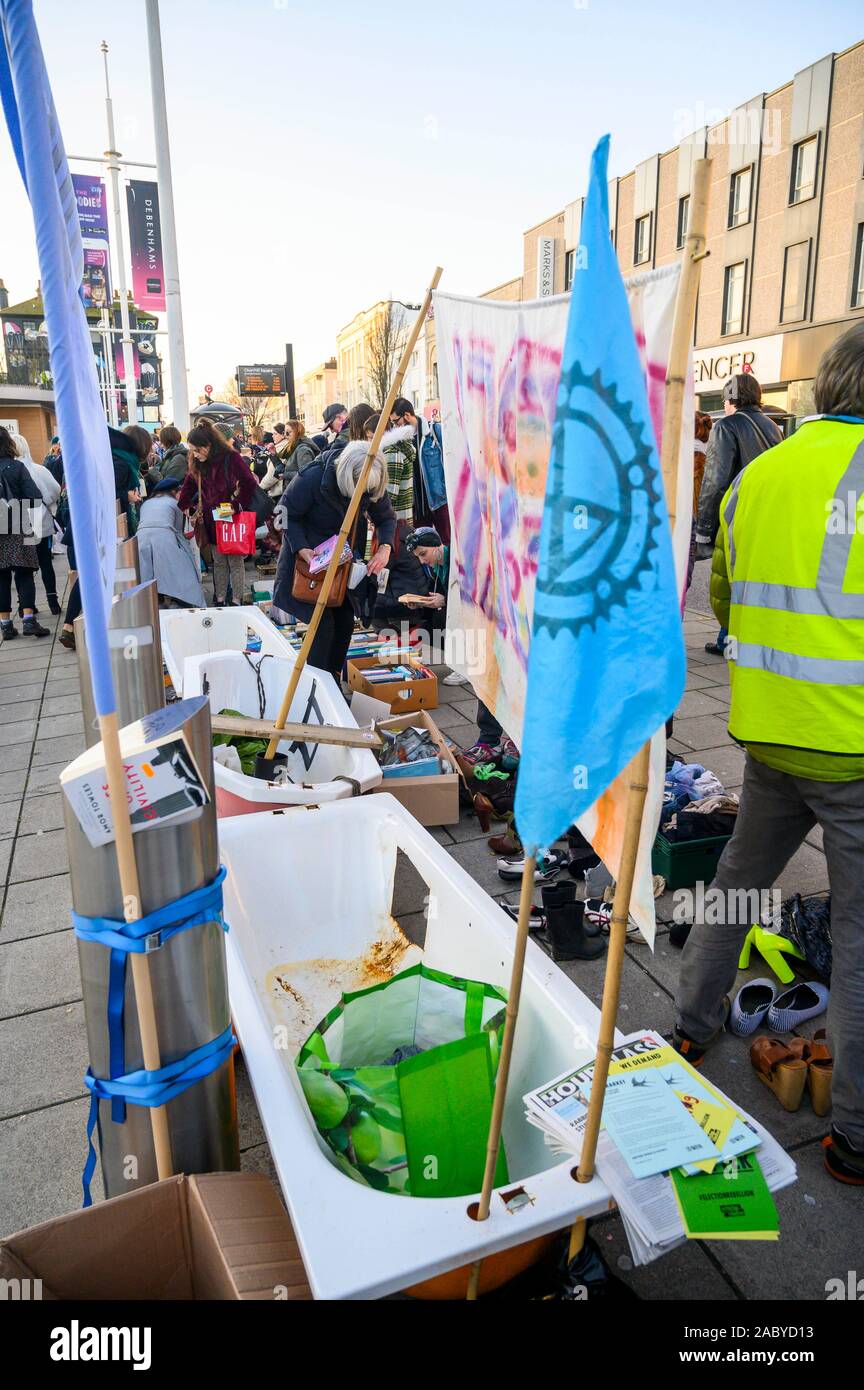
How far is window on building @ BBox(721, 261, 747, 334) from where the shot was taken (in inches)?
1086

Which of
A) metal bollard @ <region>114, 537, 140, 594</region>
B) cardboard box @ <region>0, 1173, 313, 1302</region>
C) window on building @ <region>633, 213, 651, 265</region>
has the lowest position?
cardboard box @ <region>0, 1173, 313, 1302</region>

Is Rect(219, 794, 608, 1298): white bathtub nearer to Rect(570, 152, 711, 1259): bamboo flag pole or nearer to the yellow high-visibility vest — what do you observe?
Rect(570, 152, 711, 1259): bamboo flag pole

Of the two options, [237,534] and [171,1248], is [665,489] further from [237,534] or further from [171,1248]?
[237,534]

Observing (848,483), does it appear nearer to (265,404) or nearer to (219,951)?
(219,951)

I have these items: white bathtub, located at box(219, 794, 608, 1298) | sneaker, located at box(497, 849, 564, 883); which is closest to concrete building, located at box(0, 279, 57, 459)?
sneaker, located at box(497, 849, 564, 883)

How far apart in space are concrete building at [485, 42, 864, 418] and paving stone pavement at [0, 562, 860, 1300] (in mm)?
20219

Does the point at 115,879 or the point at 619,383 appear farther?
the point at 115,879

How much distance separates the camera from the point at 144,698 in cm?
285

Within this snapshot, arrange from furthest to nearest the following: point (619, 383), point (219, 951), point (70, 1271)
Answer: point (219, 951) → point (70, 1271) → point (619, 383)

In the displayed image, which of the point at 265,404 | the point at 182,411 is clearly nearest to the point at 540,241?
the point at 182,411

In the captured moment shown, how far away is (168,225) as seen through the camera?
39.1 feet

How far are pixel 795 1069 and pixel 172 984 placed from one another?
75.4 inches
